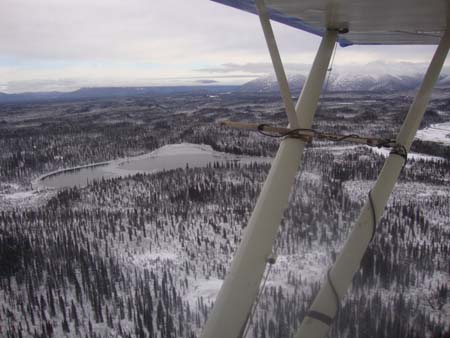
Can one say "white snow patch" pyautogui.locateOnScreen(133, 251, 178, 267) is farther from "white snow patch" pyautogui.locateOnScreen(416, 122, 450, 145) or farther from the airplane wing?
"white snow patch" pyautogui.locateOnScreen(416, 122, 450, 145)

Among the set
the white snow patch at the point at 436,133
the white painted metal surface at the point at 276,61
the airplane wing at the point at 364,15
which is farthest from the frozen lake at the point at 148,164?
the white painted metal surface at the point at 276,61

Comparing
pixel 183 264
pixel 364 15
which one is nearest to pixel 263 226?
pixel 364 15

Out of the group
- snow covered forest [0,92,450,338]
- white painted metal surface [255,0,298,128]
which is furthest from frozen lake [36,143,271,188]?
white painted metal surface [255,0,298,128]

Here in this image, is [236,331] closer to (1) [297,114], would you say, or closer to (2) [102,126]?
(1) [297,114]

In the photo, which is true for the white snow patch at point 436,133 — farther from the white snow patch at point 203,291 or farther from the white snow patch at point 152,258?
the white snow patch at point 203,291

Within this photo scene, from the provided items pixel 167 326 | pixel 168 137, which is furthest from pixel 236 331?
pixel 168 137

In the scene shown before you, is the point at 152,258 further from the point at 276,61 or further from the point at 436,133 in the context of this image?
the point at 436,133
